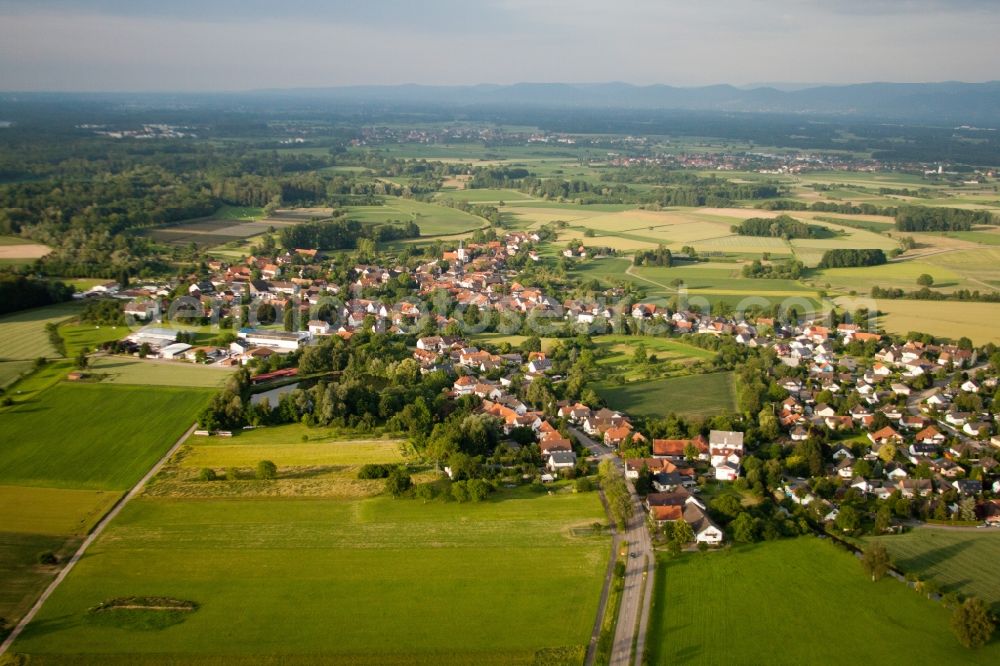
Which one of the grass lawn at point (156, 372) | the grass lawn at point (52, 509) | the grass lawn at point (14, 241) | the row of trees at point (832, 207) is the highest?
the row of trees at point (832, 207)

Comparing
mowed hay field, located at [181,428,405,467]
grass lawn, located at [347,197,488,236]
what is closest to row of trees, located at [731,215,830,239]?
grass lawn, located at [347,197,488,236]

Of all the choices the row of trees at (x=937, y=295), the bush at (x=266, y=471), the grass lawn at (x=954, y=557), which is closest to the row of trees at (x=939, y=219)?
the row of trees at (x=937, y=295)

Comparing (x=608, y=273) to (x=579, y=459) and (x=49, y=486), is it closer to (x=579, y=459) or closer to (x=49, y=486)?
(x=579, y=459)

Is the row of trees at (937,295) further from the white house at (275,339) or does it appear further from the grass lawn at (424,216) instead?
the grass lawn at (424,216)

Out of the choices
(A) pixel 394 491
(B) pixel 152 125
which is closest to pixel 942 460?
(A) pixel 394 491

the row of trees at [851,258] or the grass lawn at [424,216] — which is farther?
the grass lawn at [424,216]
